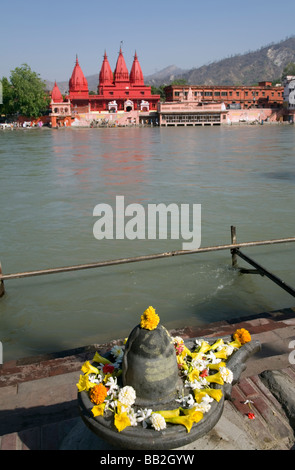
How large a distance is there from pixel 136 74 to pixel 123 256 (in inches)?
2935

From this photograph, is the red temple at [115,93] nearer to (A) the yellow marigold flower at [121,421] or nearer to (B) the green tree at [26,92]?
(B) the green tree at [26,92]

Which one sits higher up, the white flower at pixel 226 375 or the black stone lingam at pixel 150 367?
the black stone lingam at pixel 150 367

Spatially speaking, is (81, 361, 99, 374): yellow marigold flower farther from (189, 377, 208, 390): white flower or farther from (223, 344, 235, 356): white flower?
(223, 344, 235, 356): white flower

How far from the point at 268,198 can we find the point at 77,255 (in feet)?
25.2

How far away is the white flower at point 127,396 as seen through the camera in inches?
89.9

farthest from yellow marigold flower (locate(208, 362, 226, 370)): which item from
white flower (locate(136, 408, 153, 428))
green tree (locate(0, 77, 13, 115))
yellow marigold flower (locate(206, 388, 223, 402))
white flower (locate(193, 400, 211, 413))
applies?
green tree (locate(0, 77, 13, 115))

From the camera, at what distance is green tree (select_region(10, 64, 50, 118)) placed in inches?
2520

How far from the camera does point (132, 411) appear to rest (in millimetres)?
2277

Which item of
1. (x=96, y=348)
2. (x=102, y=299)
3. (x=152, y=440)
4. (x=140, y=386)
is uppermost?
(x=140, y=386)

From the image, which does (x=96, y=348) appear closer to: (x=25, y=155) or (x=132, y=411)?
(x=132, y=411)

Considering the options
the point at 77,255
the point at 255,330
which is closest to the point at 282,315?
the point at 255,330

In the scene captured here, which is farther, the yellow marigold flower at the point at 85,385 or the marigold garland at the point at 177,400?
the yellow marigold flower at the point at 85,385

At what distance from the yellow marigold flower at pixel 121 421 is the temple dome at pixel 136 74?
79011 mm

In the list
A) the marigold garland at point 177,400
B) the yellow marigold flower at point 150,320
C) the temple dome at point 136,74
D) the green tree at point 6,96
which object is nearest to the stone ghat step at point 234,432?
the marigold garland at point 177,400
